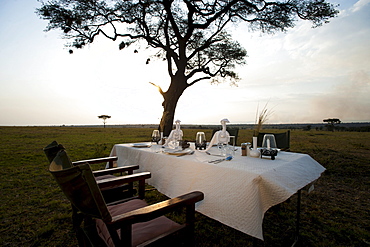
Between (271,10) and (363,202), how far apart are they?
20.8 feet

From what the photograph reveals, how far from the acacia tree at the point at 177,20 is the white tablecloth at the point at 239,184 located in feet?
17.4

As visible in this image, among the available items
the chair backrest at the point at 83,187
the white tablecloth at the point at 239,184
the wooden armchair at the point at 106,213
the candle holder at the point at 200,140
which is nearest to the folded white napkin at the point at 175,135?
the candle holder at the point at 200,140

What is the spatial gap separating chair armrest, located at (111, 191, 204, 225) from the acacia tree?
5.85 m

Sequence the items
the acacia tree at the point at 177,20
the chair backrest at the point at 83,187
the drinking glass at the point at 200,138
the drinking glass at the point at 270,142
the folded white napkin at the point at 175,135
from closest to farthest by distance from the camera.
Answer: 1. the chair backrest at the point at 83,187
2. the drinking glass at the point at 270,142
3. the drinking glass at the point at 200,138
4. the folded white napkin at the point at 175,135
5. the acacia tree at the point at 177,20

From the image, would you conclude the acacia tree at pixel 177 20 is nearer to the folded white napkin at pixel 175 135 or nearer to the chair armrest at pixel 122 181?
the folded white napkin at pixel 175 135

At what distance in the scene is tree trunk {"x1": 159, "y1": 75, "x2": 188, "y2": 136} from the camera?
24.4 feet

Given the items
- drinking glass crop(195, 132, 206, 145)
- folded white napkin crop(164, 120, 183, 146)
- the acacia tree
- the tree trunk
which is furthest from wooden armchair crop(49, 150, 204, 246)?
the tree trunk

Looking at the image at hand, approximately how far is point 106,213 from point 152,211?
25 cm

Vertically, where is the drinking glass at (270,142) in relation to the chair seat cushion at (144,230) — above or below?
above

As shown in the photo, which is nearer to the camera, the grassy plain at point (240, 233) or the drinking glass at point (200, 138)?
the grassy plain at point (240, 233)

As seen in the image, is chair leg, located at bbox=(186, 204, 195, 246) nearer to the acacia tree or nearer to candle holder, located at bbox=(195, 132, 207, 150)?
candle holder, located at bbox=(195, 132, 207, 150)

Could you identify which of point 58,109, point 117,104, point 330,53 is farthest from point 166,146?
point 58,109

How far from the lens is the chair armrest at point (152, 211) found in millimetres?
948

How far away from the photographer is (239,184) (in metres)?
1.28
